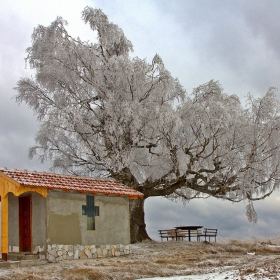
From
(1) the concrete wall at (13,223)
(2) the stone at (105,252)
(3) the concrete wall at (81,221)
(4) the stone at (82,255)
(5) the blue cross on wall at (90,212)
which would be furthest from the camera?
(2) the stone at (105,252)

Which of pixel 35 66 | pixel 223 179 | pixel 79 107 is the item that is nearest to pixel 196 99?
pixel 223 179

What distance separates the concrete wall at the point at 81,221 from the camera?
57.1 ft

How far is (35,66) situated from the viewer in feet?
86.6

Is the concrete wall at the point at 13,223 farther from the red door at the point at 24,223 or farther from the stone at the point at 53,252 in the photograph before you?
the stone at the point at 53,252

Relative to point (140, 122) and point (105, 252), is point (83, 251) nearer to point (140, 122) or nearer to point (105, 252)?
point (105, 252)

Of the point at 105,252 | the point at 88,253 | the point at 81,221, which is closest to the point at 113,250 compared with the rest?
the point at 105,252

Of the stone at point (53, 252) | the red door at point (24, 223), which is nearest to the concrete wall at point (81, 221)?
the stone at point (53, 252)

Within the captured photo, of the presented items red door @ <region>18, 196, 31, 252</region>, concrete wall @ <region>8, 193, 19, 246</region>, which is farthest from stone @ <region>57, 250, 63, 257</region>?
concrete wall @ <region>8, 193, 19, 246</region>

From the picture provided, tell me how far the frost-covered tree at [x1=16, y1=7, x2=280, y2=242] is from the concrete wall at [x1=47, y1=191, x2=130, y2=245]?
431 centimetres

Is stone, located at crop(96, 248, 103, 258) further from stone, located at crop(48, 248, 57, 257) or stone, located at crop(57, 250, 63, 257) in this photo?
stone, located at crop(48, 248, 57, 257)

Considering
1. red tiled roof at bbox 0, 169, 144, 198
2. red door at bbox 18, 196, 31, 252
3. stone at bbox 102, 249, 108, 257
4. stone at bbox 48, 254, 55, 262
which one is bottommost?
stone at bbox 102, 249, 108, 257

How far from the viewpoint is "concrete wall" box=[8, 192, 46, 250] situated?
1725 centimetres

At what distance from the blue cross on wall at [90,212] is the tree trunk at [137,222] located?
6714mm

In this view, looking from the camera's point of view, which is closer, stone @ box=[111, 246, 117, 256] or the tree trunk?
stone @ box=[111, 246, 117, 256]
